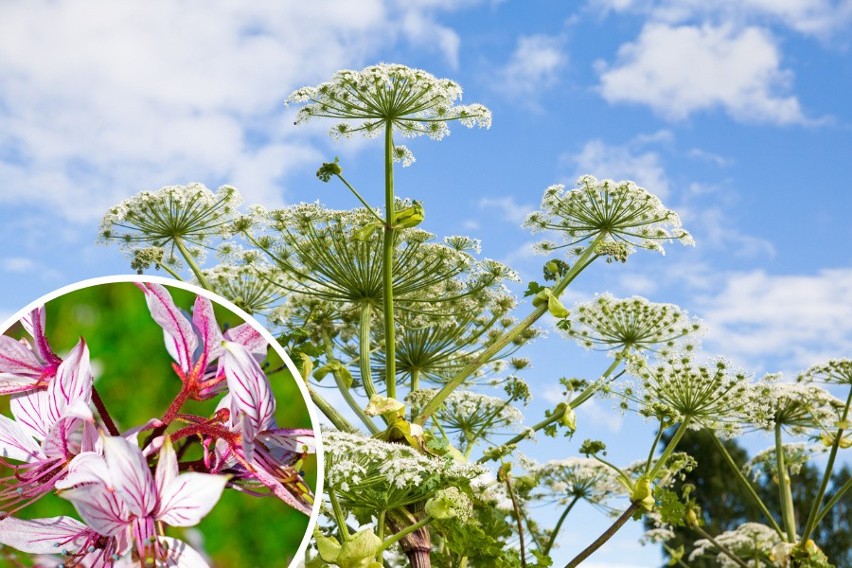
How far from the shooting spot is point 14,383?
2.07 meters

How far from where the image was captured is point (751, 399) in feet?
20.5

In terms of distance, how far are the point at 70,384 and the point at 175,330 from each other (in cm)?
24

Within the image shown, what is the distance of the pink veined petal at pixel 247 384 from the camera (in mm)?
1949

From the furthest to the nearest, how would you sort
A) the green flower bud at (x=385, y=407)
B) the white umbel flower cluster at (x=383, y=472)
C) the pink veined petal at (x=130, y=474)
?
the green flower bud at (x=385, y=407) < the white umbel flower cluster at (x=383, y=472) < the pink veined petal at (x=130, y=474)

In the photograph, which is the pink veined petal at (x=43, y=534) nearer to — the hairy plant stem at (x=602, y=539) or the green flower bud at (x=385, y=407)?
the green flower bud at (x=385, y=407)

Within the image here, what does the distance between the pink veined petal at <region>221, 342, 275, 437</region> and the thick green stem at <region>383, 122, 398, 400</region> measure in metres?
2.10

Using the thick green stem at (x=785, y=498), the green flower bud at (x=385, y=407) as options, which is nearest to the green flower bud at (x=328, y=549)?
the green flower bud at (x=385, y=407)

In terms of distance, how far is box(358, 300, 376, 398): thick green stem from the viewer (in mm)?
4570

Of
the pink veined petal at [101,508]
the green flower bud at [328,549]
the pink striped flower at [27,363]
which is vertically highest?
the pink striped flower at [27,363]

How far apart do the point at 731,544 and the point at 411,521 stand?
688 cm

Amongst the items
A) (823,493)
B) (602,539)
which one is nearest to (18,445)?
(602,539)

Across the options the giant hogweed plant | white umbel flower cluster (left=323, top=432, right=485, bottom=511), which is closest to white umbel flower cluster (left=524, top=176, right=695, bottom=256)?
the giant hogweed plant

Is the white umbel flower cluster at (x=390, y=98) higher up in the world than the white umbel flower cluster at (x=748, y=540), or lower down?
higher up

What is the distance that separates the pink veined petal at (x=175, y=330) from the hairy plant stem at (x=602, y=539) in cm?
251
